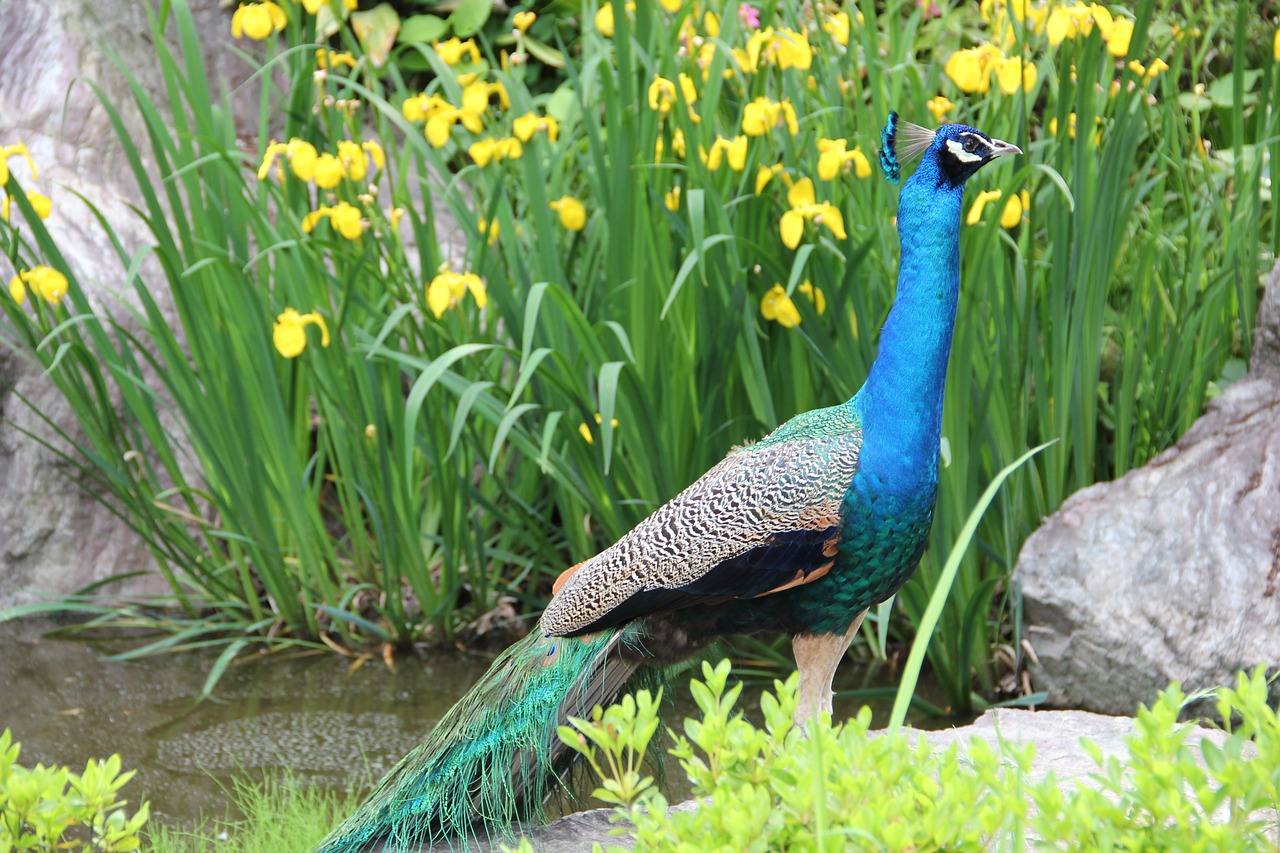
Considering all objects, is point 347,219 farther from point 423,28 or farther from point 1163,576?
point 423,28

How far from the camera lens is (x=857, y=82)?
134 inches

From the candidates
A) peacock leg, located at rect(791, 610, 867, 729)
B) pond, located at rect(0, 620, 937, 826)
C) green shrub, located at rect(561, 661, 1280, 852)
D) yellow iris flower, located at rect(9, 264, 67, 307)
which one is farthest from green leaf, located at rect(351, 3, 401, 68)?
green shrub, located at rect(561, 661, 1280, 852)

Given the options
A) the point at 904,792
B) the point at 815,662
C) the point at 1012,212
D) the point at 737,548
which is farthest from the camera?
the point at 1012,212

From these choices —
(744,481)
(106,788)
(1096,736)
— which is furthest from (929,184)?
(106,788)

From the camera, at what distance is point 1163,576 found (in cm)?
309

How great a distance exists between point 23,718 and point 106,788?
1.98m

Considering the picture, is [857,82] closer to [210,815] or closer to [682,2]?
[682,2]

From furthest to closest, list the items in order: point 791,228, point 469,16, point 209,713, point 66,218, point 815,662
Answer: point 469,16 → point 66,218 → point 209,713 → point 791,228 → point 815,662

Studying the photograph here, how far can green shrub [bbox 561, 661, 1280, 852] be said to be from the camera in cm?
133

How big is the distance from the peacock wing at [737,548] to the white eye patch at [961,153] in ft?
1.71

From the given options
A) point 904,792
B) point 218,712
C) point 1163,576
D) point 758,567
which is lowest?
point 218,712

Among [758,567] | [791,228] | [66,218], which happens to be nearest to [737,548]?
[758,567]

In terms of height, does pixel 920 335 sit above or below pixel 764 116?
below

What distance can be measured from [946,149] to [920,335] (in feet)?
1.10
